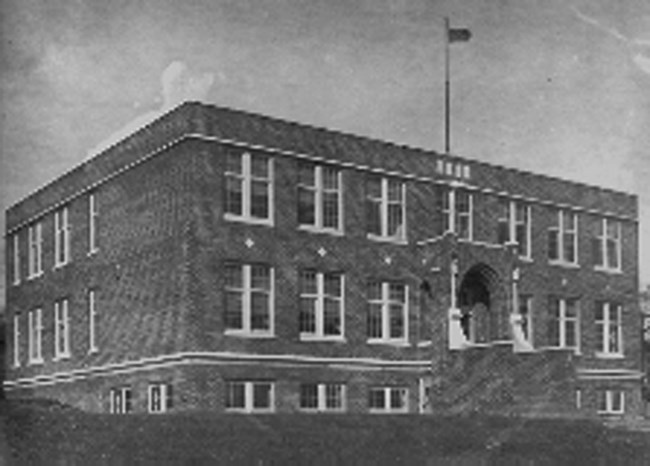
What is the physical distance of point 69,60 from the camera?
1761cm

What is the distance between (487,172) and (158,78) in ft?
46.6

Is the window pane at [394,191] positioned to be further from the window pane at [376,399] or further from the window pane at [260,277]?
the window pane at [376,399]

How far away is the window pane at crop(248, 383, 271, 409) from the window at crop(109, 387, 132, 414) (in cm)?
322

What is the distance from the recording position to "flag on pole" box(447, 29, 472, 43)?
21.1 m

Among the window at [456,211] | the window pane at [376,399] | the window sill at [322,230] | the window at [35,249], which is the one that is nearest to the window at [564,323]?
the window at [456,211]

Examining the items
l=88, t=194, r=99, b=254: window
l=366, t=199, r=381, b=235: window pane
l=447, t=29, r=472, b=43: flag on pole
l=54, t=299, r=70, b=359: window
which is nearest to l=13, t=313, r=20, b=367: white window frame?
l=54, t=299, r=70, b=359: window

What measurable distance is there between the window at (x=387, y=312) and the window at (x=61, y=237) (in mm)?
8390

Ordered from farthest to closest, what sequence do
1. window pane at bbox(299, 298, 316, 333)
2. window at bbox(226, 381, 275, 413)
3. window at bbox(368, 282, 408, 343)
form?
window at bbox(368, 282, 408, 343) < window pane at bbox(299, 298, 316, 333) < window at bbox(226, 381, 275, 413)

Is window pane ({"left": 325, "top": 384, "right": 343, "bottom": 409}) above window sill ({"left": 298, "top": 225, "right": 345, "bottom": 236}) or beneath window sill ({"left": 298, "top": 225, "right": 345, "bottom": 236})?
beneath

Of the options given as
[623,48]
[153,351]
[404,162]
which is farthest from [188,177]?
[623,48]

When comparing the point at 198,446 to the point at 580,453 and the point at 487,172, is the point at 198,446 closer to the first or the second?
the point at 580,453

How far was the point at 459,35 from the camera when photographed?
71.9 ft

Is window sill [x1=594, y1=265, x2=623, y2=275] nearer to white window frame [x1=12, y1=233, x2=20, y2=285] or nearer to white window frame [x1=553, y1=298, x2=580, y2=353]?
white window frame [x1=553, y1=298, x2=580, y2=353]

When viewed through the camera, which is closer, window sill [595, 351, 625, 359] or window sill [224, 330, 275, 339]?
window sill [224, 330, 275, 339]
